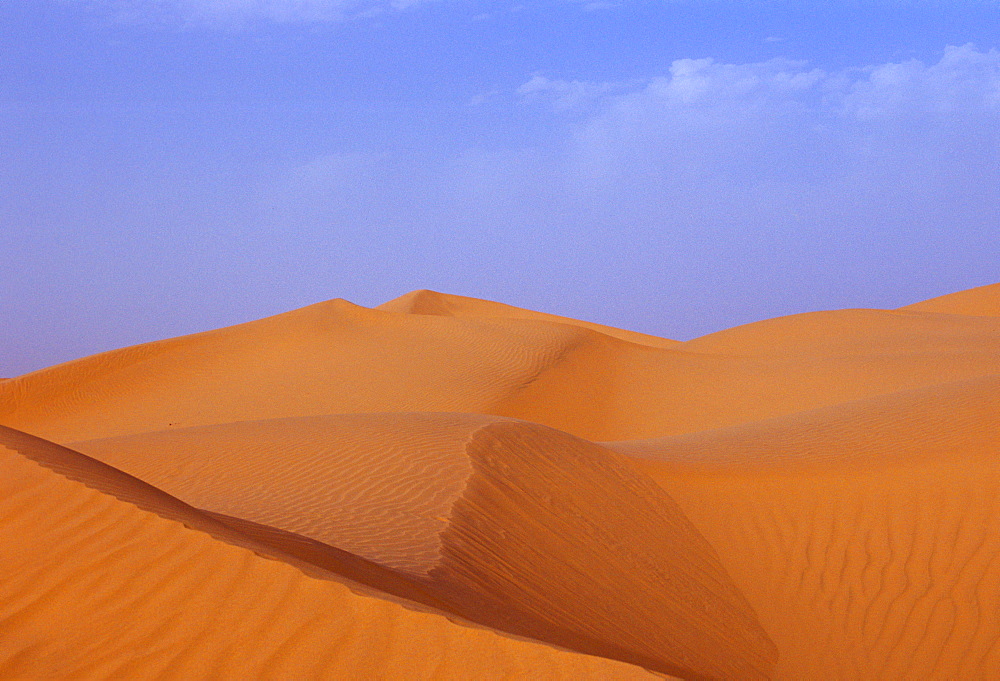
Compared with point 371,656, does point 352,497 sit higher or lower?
lower

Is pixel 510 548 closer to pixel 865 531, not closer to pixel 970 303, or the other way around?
pixel 865 531

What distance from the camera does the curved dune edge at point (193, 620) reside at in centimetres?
302

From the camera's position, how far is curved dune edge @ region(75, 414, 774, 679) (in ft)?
18.5

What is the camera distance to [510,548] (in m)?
6.58

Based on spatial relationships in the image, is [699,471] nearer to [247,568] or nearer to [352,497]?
[352,497]

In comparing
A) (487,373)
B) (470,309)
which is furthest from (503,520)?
(470,309)

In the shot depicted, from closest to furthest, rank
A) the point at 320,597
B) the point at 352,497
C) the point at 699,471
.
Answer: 1. the point at 320,597
2. the point at 352,497
3. the point at 699,471

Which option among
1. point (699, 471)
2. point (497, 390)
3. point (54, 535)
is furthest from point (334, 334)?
point (54, 535)

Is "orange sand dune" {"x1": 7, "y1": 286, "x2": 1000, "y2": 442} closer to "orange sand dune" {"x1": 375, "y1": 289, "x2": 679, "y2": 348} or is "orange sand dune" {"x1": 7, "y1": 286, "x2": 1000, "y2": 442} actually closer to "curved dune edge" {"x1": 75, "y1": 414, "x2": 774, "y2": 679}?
"curved dune edge" {"x1": 75, "y1": 414, "x2": 774, "y2": 679}

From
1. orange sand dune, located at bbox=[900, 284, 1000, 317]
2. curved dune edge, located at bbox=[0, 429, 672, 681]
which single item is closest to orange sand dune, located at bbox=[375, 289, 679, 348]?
orange sand dune, located at bbox=[900, 284, 1000, 317]

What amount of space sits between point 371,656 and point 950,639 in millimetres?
5755

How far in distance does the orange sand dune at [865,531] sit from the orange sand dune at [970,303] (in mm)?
35878

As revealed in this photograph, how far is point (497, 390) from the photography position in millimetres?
20875

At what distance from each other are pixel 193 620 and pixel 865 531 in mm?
7268
